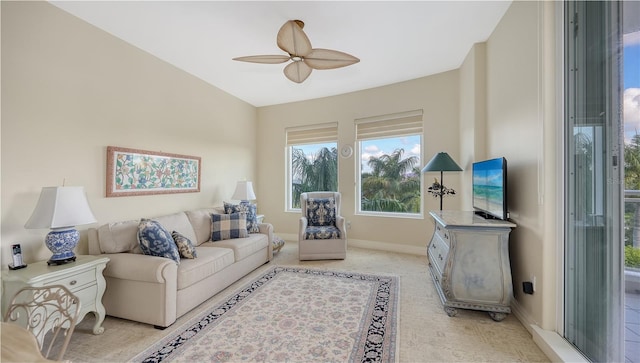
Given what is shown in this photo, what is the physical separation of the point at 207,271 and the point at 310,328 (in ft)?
3.83

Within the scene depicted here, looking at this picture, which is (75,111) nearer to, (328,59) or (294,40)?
(294,40)

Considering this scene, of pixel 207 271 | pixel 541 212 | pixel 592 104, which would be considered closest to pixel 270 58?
pixel 207 271

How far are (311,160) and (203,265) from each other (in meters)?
3.00

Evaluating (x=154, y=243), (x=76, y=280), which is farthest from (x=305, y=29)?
(x=76, y=280)

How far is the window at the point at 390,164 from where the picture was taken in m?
3.98

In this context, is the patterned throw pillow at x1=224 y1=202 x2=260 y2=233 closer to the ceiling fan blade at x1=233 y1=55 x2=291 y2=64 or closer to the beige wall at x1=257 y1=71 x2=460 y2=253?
the beige wall at x1=257 y1=71 x2=460 y2=253

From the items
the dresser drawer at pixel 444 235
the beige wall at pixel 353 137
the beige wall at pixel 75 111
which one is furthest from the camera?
the beige wall at pixel 353 137

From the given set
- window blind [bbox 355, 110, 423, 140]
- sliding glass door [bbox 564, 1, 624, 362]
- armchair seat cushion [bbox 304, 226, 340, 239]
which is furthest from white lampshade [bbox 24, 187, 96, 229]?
window blind [bbox 355, 110, 423, 140]

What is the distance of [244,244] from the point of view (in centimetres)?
296

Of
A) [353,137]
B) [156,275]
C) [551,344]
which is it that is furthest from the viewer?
[353,137]

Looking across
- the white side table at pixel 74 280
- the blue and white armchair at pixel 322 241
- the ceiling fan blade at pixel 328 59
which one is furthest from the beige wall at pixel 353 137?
the white side table at pixel 74 280

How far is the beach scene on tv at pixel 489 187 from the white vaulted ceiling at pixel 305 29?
1.50 m

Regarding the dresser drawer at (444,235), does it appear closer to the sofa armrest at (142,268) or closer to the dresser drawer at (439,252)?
the dresser drawer at (439,252)

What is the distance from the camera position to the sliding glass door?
4.37 feet
